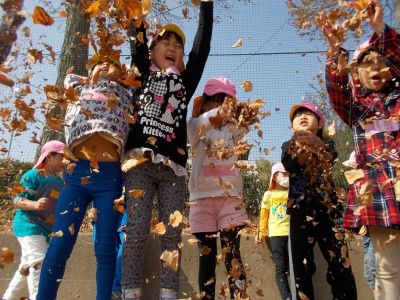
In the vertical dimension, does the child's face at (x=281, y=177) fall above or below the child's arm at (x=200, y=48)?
below

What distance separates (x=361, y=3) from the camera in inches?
70.6

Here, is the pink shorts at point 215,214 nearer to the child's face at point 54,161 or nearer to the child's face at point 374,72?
the child's face at point 374,72

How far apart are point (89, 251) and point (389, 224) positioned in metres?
2.00

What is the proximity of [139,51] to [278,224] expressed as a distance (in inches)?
58.9

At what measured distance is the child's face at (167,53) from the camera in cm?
235

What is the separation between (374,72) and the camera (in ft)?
6.39

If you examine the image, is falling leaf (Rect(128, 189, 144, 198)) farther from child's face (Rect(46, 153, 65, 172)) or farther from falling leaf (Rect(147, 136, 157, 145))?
child's face (Rect(46, 153, 65, 172))

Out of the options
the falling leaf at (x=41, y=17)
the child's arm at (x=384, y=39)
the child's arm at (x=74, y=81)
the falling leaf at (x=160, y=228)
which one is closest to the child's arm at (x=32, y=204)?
the child's arm at (x=74, y=81)

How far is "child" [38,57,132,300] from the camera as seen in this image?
1930mm

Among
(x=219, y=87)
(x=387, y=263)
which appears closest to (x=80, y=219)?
(x=219, y=87)

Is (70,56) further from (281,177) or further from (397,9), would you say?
(397,9)

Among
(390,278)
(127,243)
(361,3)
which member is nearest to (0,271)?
(127,243)

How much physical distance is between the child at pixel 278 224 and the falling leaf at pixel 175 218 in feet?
3.53

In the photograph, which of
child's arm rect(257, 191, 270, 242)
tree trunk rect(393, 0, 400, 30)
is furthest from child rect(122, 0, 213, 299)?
child's arm rect(257, 191, 270, 242)
